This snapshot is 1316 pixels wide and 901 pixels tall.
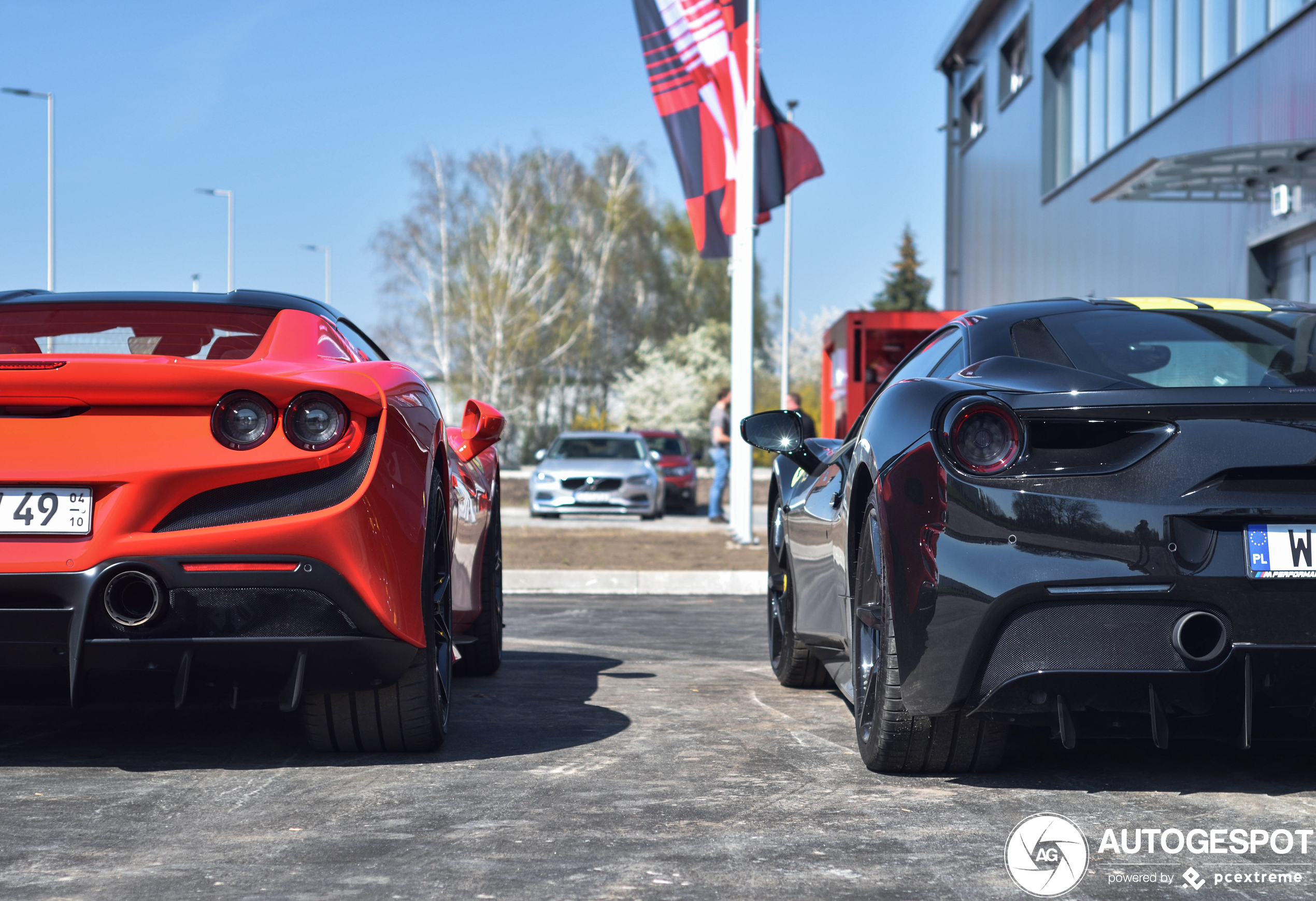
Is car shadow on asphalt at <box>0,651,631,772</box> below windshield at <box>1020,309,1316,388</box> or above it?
below

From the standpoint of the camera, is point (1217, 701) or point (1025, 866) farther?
point (1217, 701)

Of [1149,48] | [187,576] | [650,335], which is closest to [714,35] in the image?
[1149,48]

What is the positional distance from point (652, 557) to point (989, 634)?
10.3 meters

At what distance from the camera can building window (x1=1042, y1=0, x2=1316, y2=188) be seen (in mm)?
16906

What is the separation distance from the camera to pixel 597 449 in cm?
2252

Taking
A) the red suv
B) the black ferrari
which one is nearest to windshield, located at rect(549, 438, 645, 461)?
the red suv

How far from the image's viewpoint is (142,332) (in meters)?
4.43

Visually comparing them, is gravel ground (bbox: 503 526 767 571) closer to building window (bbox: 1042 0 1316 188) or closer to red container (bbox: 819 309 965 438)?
red container (bbox: 819 309 965 438)

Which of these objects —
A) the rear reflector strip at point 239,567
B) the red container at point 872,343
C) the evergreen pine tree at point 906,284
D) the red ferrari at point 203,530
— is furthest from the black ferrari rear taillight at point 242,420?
the evergreen pine tree at point 906,284

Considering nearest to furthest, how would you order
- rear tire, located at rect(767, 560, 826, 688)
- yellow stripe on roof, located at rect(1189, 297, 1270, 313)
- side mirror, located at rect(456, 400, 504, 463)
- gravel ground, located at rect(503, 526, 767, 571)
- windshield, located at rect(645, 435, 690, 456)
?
yellow stripe on roof, located at rect(1189, 297, 1270, 313)
side mirror, located at rect(456, 400, 504, 463)
rear tire, located at rect(767, 560, 826, 688)
gravel ground, located at rect(503, 526, 767, 571)
windshield, located at rect(645, 435, 690, 456)

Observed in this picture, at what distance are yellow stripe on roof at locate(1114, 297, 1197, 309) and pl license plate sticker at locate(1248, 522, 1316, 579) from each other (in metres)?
1.04

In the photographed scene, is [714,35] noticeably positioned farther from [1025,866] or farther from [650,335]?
[650,335]

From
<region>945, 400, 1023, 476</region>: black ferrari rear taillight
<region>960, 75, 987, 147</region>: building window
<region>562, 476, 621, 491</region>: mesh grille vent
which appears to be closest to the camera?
<region>945, 400, 1023, 476</region>: black ferrari rear taillight

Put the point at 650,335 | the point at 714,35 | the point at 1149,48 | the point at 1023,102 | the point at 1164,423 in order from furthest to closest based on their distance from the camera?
the point at 650,335 → the point at 1023,102 → the point at 1149,48 → the point at 714,35 → the point at 1164,423
